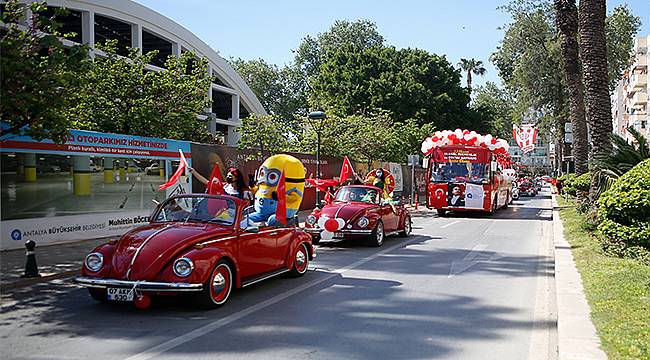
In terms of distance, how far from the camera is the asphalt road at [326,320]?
621 cm

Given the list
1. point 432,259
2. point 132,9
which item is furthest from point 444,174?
point 132,9

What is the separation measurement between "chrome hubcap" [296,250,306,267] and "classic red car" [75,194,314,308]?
68 cm

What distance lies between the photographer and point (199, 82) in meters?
20.2

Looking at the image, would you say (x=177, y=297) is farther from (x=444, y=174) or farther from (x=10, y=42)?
(x=444, y=174)

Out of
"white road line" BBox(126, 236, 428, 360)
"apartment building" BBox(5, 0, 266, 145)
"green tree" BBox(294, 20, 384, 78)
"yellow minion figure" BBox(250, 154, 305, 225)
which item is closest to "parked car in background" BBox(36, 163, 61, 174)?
"yellow minion figure" BBox(250, 154, 305, 225)

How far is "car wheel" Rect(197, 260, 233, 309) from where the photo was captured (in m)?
7.73

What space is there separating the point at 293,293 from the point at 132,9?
130 ft

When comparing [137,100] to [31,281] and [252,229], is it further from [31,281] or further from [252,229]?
[252,229]

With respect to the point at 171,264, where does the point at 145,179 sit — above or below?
above

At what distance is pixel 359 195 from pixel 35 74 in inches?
336

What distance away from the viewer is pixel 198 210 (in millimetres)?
8891

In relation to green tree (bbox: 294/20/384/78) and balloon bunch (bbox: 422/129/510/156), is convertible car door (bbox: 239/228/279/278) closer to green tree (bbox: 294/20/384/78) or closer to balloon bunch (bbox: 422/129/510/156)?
balloon bunch (bbox: 422/129/510/156)

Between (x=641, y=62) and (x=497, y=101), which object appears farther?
(x=497, y=101)

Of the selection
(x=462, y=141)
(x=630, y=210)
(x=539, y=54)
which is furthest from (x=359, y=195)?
(x=539, y=54)
